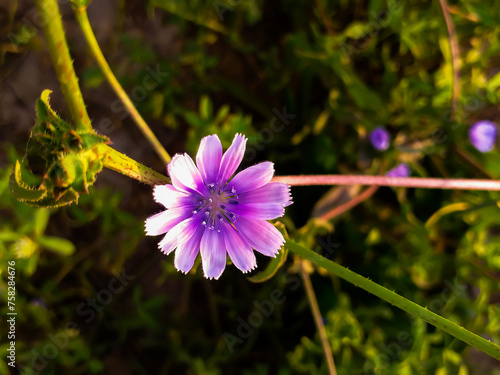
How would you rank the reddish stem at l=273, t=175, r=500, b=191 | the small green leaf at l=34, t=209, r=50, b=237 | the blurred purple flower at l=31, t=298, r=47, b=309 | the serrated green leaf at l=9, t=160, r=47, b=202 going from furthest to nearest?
the blurred purple flower at l=31, t=298, r=47, b=309
the small green leaf at l=34, t=209, r=50, b=237
the reddish stem at l=273, t=175, r=500, b=191
the serrated green leaf at l=9, t=160, r=47, b=202

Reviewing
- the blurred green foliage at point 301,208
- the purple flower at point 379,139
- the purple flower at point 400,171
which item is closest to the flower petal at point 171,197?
the blurred green foliage at point 301,208

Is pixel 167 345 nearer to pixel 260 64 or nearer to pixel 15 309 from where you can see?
pixel 15 309

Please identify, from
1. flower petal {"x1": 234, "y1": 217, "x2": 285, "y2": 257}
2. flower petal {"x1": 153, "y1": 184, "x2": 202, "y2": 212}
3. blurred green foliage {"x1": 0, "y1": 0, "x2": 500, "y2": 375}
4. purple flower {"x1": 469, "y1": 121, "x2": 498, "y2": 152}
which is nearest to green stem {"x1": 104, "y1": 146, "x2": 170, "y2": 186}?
flower petal {"x1": 153, "y1": 184, "x2": 202, "y2": 212}

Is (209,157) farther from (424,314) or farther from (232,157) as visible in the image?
(424,314)

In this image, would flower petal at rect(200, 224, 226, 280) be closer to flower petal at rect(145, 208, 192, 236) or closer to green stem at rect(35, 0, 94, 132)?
flower petal at rect(145, 208, 192, 236)

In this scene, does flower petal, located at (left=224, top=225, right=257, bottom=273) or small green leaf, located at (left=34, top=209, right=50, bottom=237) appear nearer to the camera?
flower petal, located at (left=224, top=225, right=257, bottom=273)

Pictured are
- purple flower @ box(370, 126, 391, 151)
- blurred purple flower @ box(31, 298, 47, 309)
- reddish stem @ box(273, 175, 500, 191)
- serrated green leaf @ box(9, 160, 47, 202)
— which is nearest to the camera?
serrated green leaf @ box(9, 160, 47, 202)

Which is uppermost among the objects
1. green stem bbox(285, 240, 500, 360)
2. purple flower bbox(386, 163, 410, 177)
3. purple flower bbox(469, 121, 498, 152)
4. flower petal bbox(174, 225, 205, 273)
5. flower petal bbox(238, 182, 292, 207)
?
purple flower bbox(469, 121, 498, 152)

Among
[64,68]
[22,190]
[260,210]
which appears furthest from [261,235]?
[64,68]
